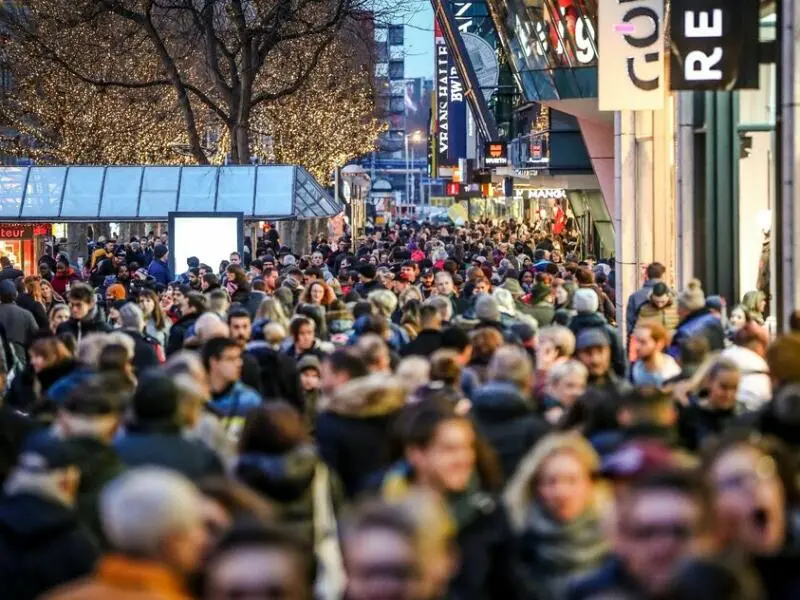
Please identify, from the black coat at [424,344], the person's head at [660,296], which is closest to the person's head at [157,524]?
the black coat at [424,344]

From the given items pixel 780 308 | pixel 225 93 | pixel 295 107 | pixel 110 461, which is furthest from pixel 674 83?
pixel 295 107

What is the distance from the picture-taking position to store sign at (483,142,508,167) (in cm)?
5978

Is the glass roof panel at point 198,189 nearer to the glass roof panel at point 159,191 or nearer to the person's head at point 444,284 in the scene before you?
the glass roof panel at point 159,191

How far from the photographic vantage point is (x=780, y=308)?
20656 mm

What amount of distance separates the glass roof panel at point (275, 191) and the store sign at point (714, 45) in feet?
65.9

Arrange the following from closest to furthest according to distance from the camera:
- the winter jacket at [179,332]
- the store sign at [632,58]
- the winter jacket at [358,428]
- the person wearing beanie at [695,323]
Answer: the winter jacket at [358,428] < the person wearing beanie at [695,323] < the winter jacket at [179,332] < the store sign at [632,58]

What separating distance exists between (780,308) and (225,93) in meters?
26.2

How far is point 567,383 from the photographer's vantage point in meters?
10.2

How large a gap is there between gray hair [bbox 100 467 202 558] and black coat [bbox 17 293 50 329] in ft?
43.4

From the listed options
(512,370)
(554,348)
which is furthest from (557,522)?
(554,348)

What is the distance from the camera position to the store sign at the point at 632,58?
933 inches

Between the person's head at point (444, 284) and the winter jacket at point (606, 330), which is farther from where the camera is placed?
the person's head at point (444, 284)

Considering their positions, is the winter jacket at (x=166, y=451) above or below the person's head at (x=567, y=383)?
below

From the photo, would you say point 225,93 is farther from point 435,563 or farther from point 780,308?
point 435,563
